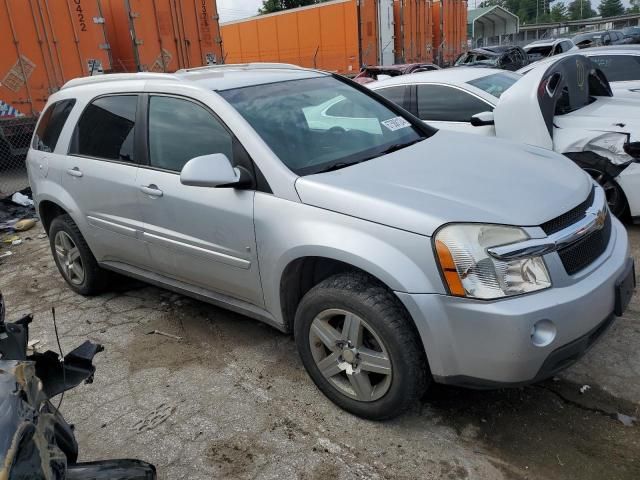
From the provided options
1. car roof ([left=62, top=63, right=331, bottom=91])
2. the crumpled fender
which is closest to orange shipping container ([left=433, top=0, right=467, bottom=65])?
the crumpled fender

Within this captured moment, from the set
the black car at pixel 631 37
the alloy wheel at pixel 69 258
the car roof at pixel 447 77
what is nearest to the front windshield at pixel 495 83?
the car roof at pixel 447 77

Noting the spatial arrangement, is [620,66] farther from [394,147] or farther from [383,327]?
[383,327]

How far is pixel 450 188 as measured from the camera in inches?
101

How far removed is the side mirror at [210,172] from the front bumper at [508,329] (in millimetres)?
1106

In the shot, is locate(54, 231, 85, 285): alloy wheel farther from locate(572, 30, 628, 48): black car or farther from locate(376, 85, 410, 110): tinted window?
locate(572, 30, 628, 48): black car

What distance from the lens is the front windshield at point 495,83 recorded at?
19.9ft

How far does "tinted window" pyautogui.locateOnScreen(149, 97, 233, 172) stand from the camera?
10.4 feet

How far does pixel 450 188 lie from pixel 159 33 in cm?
1031

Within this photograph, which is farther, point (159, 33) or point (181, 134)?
point (159, 33)

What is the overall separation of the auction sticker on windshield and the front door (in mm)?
1065

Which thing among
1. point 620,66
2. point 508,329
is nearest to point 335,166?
point 508,329

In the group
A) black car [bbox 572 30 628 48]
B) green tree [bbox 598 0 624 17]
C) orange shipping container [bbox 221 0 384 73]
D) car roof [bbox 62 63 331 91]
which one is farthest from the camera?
green tree [bbox 598 0 624 17]

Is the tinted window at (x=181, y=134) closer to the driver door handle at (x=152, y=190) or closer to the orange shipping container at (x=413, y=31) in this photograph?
the driver door handle at (x=152, y=190)

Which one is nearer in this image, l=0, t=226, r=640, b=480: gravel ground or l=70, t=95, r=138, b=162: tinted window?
l=0, t=226, r=640, b=480: gravel ground
